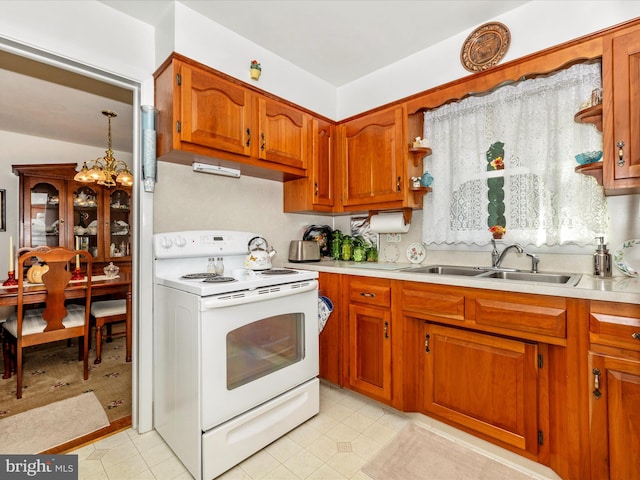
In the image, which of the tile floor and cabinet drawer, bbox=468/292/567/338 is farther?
the tile floor

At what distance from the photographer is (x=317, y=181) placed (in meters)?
2.40

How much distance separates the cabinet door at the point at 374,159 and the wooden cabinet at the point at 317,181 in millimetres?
107

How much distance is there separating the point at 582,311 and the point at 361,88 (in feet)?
6.98

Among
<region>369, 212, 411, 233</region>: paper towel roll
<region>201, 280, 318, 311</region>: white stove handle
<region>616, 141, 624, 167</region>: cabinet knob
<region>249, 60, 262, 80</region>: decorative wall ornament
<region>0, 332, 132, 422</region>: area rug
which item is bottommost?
<region>0, 332, 132, 422</region>: area rug

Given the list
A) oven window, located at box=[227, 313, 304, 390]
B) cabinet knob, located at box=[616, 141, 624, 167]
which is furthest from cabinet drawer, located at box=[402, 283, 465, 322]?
cabinet knob, located at box=[616, 141, 624, 167]

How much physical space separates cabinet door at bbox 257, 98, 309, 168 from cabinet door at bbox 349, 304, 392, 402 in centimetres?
115

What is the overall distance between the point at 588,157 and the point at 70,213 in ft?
16.0

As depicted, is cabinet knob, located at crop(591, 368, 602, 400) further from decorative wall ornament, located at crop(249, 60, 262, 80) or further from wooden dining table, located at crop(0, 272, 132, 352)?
wooden dining table, located at crop(0, 272, 132, 352)

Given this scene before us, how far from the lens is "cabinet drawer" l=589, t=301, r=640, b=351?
1151mm

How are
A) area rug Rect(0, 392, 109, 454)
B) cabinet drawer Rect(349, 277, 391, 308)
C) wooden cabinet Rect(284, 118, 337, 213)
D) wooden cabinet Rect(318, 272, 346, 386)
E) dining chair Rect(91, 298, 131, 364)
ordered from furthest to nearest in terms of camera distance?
dining chair Rect(91, 298, 131, 364) → wooden cabinet Rect(284, 118, 337, 213) → wooden cabinet Rect(318, 272, 346, 386) → cabinet drawer Rect(349, 277, 391, 308) → area rug Rect(0, 392, 109, 454)

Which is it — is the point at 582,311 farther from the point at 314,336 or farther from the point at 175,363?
the point at 175,363

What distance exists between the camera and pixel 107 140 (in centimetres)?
389

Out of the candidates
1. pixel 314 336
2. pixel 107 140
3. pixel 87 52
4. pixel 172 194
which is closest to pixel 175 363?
pixel 314 336
